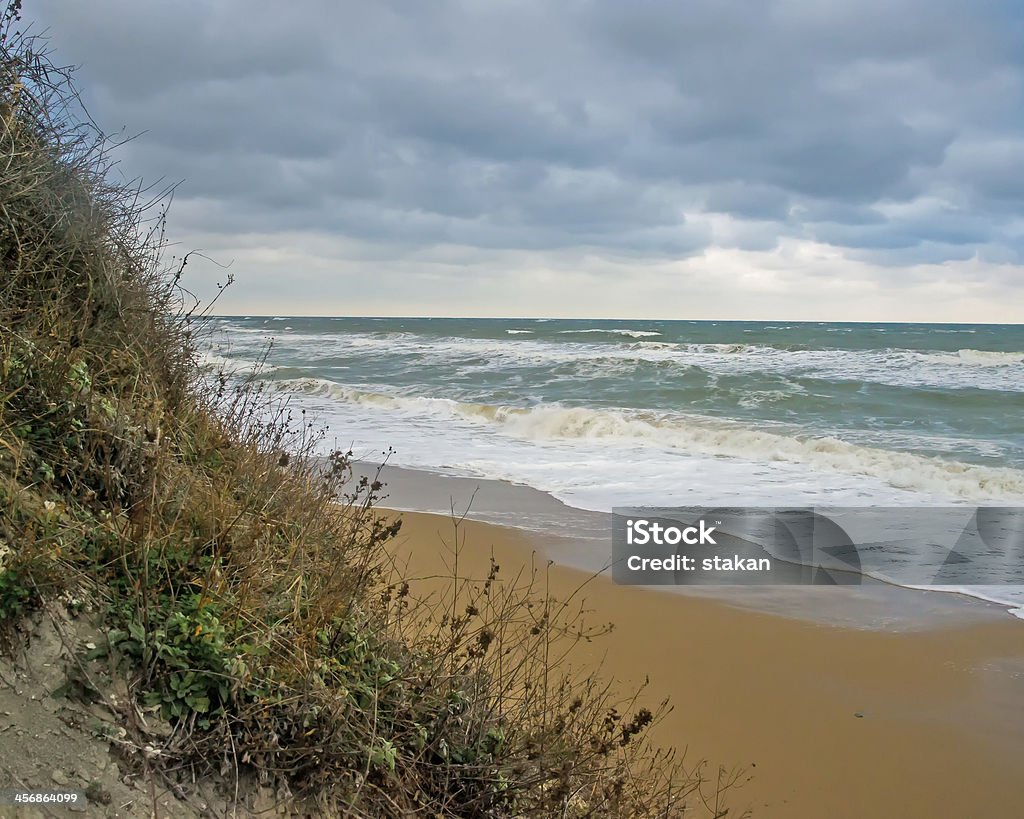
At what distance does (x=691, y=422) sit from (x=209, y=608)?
15705 mm

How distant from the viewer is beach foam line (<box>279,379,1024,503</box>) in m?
12.2

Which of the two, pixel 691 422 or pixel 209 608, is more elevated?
pixel 209 608

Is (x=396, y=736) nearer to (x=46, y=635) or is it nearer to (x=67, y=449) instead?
(x=46, y=635)

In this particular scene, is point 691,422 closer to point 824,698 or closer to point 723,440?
point 723,440

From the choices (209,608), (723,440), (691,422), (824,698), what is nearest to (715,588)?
(824,698)

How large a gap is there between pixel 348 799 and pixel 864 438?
1541 centimetres

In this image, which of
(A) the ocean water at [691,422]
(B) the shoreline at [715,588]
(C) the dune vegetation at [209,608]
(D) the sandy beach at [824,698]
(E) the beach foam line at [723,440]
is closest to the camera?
(C) the dune vegetation at [209,608]

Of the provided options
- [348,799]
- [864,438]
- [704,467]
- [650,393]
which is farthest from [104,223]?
[650,393]

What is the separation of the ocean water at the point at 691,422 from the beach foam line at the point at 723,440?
45 millimetres

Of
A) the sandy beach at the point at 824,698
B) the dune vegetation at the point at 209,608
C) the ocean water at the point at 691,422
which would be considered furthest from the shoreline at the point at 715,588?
the dune vegetation at the point at 209,608

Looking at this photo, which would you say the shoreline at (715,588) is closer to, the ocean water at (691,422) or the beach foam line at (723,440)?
the ocean water at (691,422)

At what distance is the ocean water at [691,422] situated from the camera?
11.5 metres

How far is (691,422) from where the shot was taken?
17.5 metres

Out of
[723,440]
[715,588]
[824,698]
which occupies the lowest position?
[824,698]
